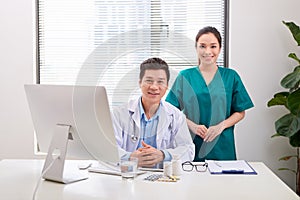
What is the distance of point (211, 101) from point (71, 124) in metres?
1.19

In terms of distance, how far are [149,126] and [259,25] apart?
62.4 inches

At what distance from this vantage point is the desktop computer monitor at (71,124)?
1.58 meters

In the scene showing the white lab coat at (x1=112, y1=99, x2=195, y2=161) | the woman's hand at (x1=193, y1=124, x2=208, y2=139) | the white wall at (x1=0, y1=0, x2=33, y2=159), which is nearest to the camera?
the white lab coat at (x1=112, y1=99, x2=195, y2=161)

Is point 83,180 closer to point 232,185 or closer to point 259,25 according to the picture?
point 232,185

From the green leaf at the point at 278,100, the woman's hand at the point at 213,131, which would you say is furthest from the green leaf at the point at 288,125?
the woman's hand at the point at 213,131

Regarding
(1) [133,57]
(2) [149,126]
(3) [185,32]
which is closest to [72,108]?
(2) [149,126]

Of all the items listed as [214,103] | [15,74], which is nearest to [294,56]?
[214,103]

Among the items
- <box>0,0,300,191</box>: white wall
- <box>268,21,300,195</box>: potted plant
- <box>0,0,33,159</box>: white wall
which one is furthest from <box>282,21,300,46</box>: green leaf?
<box>0,0,33,159</box>: white wall

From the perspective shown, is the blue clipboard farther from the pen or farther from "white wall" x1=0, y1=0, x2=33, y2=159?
"white wall" x1=0, y1=0, x2=33, y2=159

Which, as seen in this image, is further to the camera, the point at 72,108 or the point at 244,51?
the point at 244,51

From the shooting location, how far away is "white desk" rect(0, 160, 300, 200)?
149 centimetres

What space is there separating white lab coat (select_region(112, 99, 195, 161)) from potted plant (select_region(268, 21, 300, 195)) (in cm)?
108

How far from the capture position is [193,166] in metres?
1.95

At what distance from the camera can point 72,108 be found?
1.63m
